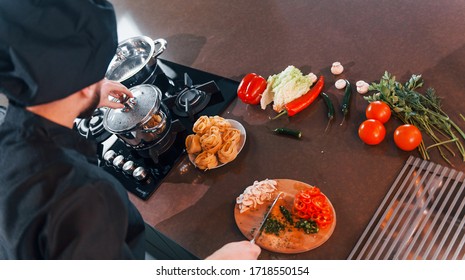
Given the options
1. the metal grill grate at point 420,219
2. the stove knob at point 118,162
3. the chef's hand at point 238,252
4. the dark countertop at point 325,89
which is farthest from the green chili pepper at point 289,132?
the stove knob at point 118,162

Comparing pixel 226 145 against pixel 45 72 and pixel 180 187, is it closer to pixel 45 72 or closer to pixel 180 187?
pixel 180 187

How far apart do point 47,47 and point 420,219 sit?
3.35ft

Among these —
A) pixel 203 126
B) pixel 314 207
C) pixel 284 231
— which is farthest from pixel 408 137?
pixel 203 126

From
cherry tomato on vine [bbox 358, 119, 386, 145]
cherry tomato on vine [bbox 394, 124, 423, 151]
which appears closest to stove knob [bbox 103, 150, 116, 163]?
cherry tomato on vine [bbox 358, 119, 386, 145]

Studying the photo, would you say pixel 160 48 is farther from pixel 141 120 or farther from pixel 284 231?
pixel 284 231

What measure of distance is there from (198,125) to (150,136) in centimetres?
20

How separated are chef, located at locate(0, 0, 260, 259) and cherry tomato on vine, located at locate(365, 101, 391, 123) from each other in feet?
2.79

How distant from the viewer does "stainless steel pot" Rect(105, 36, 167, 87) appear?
167 centimetres

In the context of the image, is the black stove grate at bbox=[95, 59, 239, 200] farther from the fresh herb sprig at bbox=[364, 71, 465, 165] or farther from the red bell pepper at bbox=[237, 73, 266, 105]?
the fresh herb sprig at bbox=[364, 71, 465, 165]

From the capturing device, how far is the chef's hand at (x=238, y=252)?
3.58ft

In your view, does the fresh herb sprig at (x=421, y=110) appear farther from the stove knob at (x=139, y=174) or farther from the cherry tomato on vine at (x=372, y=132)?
the stove knob at (x=139, y=174)

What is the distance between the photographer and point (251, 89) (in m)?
1.57

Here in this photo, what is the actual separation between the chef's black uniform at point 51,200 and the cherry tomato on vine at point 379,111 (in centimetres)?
86

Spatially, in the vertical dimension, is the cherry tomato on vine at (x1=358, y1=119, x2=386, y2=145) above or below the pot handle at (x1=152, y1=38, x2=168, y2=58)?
above
